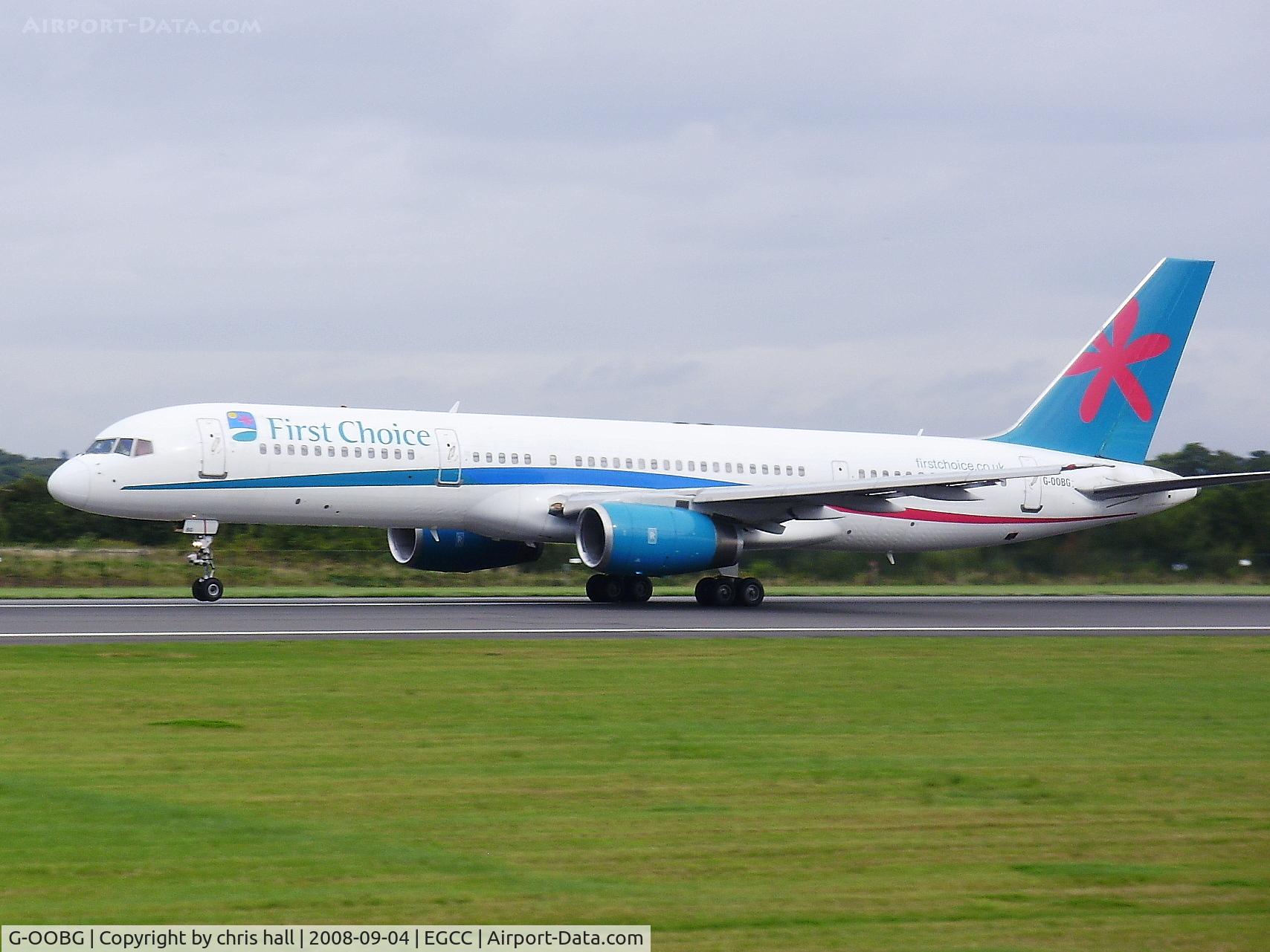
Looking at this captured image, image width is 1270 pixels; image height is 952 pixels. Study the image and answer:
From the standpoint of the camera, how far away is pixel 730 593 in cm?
2897

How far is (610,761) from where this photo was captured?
9.55 metres

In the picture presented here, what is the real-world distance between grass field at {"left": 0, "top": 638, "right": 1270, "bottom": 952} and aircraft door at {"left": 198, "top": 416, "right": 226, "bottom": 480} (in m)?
11.4

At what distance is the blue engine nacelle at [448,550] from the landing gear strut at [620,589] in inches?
66.8

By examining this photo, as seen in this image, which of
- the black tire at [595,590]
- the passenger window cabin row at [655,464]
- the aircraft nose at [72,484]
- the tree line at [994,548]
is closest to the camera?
the aircraft nose at [72,484]

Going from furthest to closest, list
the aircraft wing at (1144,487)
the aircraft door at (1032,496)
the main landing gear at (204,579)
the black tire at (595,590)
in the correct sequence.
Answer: the aircraft door at (1032,496) → the aircraft wing at (1144,487) → the black tire at (595,590) → the main landing gear at (204,579)

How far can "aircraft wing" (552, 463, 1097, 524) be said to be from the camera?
91.1ft

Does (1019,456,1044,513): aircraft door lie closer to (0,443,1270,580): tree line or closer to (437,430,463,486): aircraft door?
(0,443,1270,580): tree line

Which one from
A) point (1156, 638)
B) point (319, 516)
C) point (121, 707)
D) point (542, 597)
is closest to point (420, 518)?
point (319, 516)

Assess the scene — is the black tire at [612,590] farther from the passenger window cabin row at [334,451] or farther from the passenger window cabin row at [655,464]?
the passenger window cabin row at [334,451]

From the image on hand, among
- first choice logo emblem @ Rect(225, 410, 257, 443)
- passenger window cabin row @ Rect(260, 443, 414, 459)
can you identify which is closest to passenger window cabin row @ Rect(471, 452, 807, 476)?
passenger window cabin row @ Rect(260, 443, 414, 459)

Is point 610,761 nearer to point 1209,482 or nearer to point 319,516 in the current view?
point 319,516

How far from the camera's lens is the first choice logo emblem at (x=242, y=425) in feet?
85.4

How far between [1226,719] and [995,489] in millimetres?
21822

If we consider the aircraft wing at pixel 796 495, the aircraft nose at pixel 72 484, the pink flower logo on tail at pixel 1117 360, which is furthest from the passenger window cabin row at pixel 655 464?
the pink flower logo on tail at pixel 1117 360
